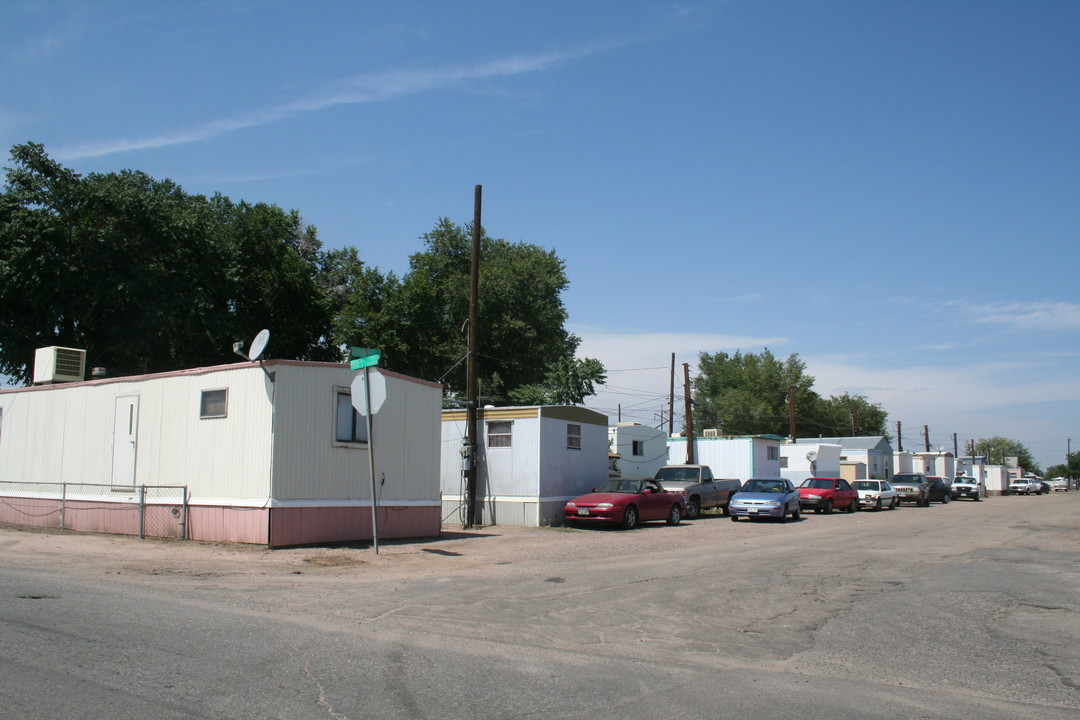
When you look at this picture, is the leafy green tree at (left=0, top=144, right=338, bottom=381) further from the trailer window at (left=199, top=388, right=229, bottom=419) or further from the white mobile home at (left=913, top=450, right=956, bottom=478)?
the white mobile home at (left=913, top=450, right=956, bottom=478)

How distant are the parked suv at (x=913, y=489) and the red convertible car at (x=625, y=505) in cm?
2355

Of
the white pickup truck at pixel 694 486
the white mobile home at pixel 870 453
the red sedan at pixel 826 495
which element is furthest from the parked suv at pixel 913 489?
the white pickup truck at pixel 694 486

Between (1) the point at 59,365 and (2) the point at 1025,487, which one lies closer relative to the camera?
(1) the point at 59,365

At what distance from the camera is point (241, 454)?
15047 millimetres

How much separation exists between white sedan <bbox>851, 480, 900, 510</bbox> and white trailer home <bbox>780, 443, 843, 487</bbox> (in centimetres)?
701

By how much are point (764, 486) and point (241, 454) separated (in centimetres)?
1839

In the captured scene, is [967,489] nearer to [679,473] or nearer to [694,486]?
[679,473]

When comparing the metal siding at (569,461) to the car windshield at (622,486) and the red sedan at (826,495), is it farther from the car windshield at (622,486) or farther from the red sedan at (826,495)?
the red sedan at (826,495)

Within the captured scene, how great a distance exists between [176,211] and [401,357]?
46.8 feet

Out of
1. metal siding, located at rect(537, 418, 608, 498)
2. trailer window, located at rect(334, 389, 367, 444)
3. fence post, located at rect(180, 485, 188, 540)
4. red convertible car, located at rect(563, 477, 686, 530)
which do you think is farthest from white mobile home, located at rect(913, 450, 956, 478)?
fence post, located at rect(180, 485, 188, 540)

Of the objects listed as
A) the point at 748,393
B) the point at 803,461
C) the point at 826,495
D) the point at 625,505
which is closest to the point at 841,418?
the point at 748,393

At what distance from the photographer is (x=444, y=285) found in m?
47.3

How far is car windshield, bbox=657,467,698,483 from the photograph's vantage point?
28.3 meters

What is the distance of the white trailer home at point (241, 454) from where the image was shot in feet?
48.7
